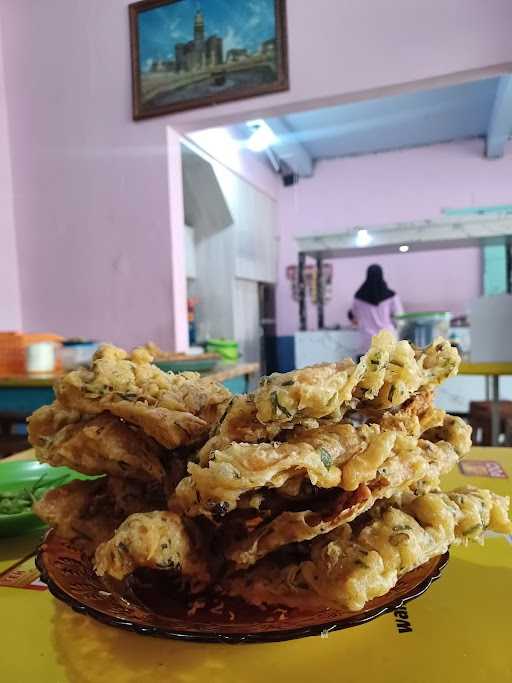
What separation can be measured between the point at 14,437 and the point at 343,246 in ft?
10.0

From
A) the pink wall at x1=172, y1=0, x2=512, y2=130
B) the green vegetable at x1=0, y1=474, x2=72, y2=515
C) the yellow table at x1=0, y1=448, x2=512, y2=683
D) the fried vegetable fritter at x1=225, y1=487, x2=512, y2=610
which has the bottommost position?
the yellow table at x1=0, y1=448, x2=512, y2=683

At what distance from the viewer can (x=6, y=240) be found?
3760mm

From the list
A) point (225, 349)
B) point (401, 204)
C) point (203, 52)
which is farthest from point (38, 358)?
point (401, 204)

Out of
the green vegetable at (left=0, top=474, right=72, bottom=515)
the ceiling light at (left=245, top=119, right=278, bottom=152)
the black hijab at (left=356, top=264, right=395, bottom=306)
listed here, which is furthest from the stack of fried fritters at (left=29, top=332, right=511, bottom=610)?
the ceiling light at (left=245, top=119, right=278, bottom=152)

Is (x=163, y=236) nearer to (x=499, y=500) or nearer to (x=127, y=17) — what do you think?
(x=127, y=17)

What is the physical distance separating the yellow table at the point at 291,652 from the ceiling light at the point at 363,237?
4.10 metres

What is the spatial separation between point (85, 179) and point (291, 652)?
3.73 meters

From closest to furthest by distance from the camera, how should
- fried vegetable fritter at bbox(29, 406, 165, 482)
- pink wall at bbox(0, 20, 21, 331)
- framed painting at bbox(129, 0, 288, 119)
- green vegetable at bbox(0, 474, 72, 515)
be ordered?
fried vegetable fritter at bbox(29, 406, 165, 482)
green vegetable at bbox(0, 474, 72, 515)
framed painting at bbox(129, 0, 288, 119)
pink wall at bbox(0, 20, 21, 331)

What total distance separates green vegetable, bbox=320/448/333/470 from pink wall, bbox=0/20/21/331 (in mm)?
3744

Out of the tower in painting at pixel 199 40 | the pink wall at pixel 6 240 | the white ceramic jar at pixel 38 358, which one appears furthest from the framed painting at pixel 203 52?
the white ceramic jar at pixel 38 358

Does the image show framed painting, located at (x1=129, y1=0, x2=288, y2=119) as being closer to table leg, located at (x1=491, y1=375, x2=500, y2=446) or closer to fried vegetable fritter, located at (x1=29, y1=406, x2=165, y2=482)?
table leg, located at (x1=491, y1=375, x2=500, y2=446)

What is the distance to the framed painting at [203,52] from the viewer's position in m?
3.15

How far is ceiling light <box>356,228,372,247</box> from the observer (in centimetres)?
445

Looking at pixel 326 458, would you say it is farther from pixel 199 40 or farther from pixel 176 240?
pixel 199 40
